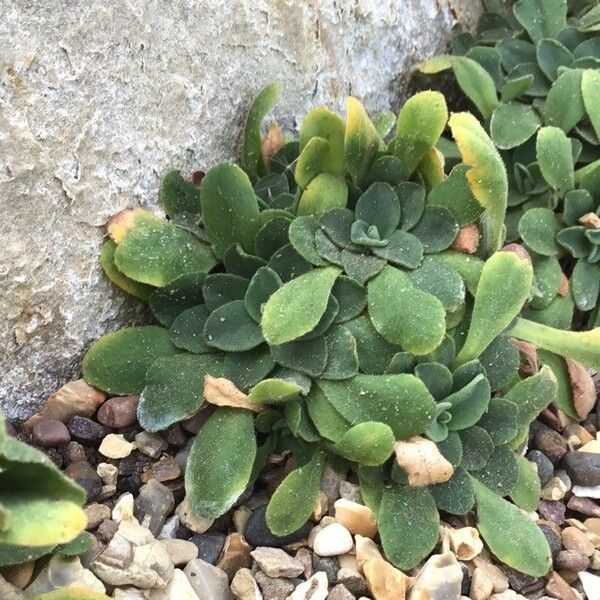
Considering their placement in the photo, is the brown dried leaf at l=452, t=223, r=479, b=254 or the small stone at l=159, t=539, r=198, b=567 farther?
the brown dried leaf at l=452, t=223, r=479, b=254

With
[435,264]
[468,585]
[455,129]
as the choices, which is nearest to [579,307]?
[435,264]

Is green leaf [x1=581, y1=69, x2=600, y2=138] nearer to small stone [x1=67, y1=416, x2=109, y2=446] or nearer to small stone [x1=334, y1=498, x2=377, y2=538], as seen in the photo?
small stone [x1=334, y1=498, x2=377, y2=538]

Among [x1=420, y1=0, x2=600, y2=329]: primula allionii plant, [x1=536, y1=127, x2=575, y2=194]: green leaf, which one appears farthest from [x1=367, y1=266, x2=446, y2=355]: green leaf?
[x1=536, y1=127, x2=575, y2=194]: green leaf

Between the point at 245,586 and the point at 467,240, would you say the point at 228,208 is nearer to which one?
the point at 467,240

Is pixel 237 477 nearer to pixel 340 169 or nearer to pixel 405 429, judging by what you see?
pixel 405 429

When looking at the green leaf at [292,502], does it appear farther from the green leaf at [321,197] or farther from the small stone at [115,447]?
the green leaf at [321,197]
